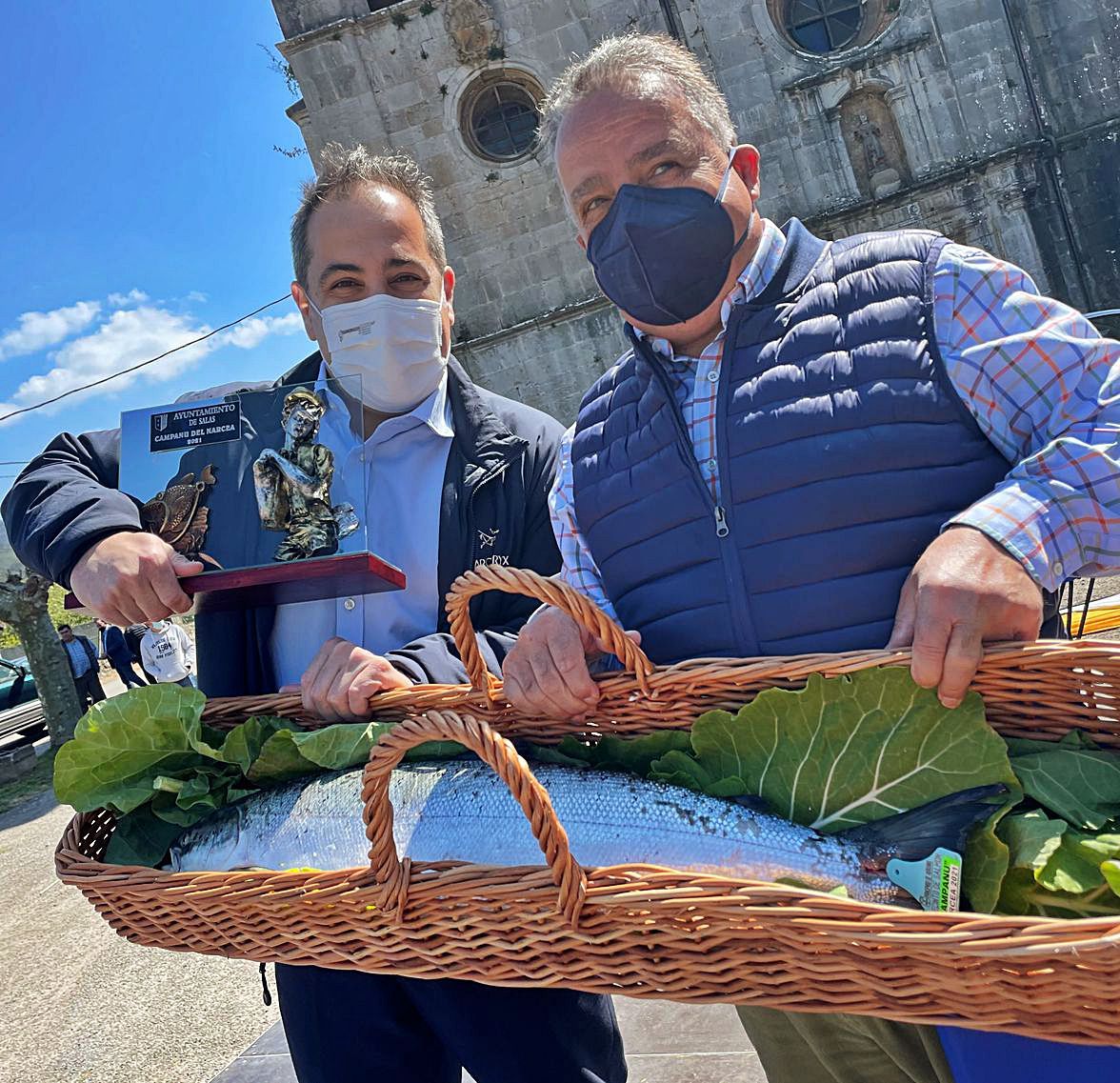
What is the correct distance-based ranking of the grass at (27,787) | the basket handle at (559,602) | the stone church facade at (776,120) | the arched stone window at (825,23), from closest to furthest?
1. the basket handle at (559,602)
2. the grass at (27,787)
3. the stone church facade at (776,120)
4. the arched stone window at (825,23)

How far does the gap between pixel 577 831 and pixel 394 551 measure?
3.33 feet

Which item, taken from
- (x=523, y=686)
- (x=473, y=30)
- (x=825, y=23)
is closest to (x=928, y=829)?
(x=523, y=686)

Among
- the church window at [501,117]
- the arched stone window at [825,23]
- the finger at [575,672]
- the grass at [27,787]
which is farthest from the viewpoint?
the church window at [501,117]

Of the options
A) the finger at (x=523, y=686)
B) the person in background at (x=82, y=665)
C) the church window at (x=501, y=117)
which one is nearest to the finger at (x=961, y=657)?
the finger at (x=523, y=686)

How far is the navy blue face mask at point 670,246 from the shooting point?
2035mm

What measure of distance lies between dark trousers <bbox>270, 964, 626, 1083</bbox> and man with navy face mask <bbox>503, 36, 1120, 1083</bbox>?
43 cm

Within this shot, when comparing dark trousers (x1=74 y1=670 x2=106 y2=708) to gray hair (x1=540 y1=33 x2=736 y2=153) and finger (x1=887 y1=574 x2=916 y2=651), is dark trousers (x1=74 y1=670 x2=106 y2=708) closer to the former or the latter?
gray hair (x1=540 y1=33 x2=736 y2=153)

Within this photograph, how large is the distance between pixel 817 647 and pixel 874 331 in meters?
0.68

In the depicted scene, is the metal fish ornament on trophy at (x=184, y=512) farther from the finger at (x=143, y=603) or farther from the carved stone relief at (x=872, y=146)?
the carved stone relief at (x=872, y=146)

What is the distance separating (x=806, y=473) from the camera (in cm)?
184

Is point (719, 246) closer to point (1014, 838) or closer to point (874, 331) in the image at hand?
point (874, 331)

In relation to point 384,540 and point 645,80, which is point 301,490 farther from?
point 645,80

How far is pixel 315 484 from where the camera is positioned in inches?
79.2

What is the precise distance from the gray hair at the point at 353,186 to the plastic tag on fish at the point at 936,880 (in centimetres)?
195
